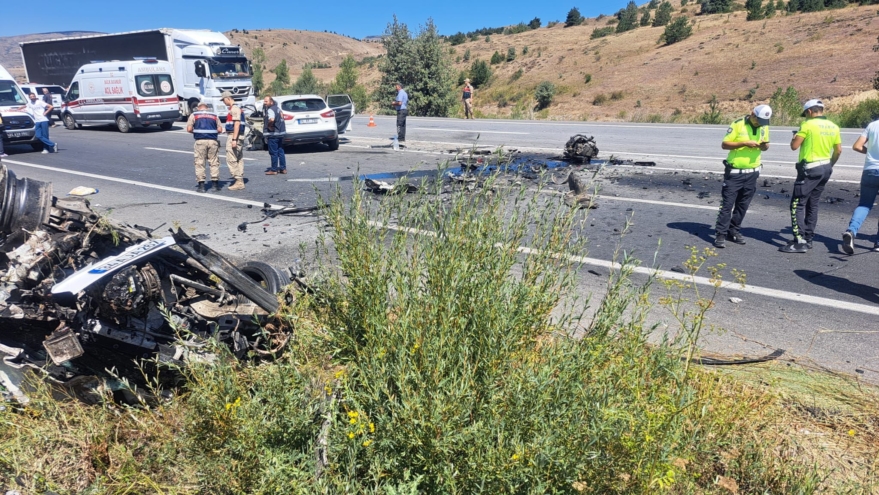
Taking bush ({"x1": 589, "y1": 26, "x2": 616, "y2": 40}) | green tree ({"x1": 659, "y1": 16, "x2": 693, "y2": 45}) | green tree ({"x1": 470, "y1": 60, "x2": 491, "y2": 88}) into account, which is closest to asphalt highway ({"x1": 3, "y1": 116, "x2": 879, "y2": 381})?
green tree ({"x1": 659, "y1": 16, "x2": 693, "y2": 45})

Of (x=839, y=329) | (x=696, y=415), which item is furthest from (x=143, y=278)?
(x=839, y=329)

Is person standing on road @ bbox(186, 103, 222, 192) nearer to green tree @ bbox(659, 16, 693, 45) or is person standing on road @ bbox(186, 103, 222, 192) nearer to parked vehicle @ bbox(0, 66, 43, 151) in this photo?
parked vehicle @ bbox(0, 66, 43, 151)

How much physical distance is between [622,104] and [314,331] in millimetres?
34927

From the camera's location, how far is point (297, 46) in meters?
109

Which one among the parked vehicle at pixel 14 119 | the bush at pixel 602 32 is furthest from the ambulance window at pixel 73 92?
the bush at pixel 602 32

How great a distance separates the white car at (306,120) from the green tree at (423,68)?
1482 cm

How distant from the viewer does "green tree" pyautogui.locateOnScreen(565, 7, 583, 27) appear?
216ft

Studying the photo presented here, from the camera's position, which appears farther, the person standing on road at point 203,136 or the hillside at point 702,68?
the hillside at point 702,68

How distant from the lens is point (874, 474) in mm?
2756

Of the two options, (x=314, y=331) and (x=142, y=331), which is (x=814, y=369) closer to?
(x=314, y=331)

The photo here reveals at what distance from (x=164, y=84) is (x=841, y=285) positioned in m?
22.2

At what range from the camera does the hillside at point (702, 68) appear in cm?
2998

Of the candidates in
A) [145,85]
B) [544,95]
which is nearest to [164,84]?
[145,85]

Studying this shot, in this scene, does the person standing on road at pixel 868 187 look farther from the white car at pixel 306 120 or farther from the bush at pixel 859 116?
the bush at pixel 859 116
